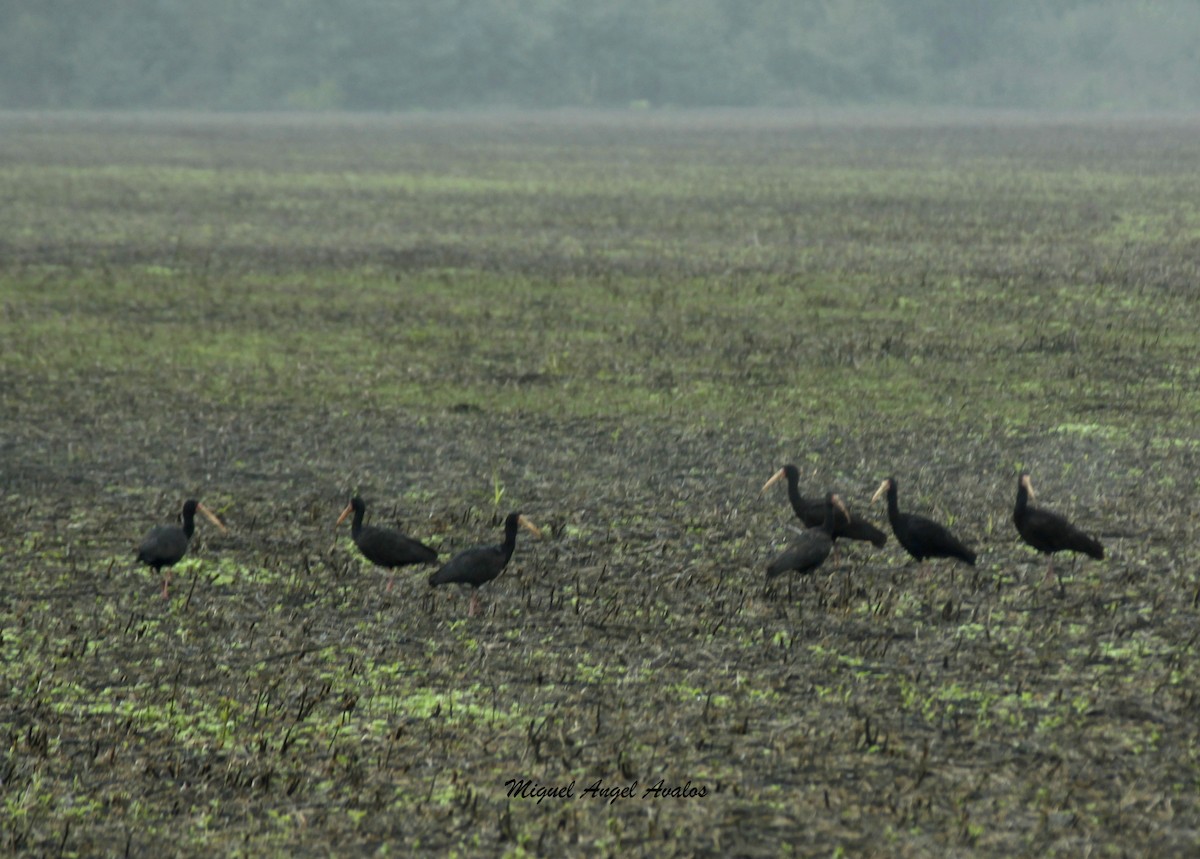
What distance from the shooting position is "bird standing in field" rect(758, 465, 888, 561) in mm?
9281

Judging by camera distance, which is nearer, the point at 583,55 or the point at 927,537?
the point at 927,537

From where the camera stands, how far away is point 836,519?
9242 mm

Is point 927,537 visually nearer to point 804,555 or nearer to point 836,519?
point 836,519

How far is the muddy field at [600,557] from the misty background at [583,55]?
8260 cm

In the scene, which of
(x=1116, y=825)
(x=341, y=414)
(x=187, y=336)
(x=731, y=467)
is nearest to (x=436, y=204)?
(x=187, y=336)

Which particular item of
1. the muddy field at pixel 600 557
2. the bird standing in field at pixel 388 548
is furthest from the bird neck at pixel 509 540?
the bird standing in field at pixel 388 548

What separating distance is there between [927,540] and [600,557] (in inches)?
Result: 72.3

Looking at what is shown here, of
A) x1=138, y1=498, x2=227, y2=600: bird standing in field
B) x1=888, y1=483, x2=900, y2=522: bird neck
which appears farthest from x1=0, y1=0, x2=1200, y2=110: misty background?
x1=888, y1=483, x2=900, y2=522: bird neck

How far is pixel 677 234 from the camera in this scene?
27500mm

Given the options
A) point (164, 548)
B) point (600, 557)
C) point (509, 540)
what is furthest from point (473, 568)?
point (164, 548)

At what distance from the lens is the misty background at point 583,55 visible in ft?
340

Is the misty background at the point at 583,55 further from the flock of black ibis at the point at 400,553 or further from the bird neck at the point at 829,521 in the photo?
the bird neck at the point at 829,521

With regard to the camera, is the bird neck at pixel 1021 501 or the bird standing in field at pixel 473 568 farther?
the bird neck at pixel 1021 501

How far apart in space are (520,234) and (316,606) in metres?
19.2
